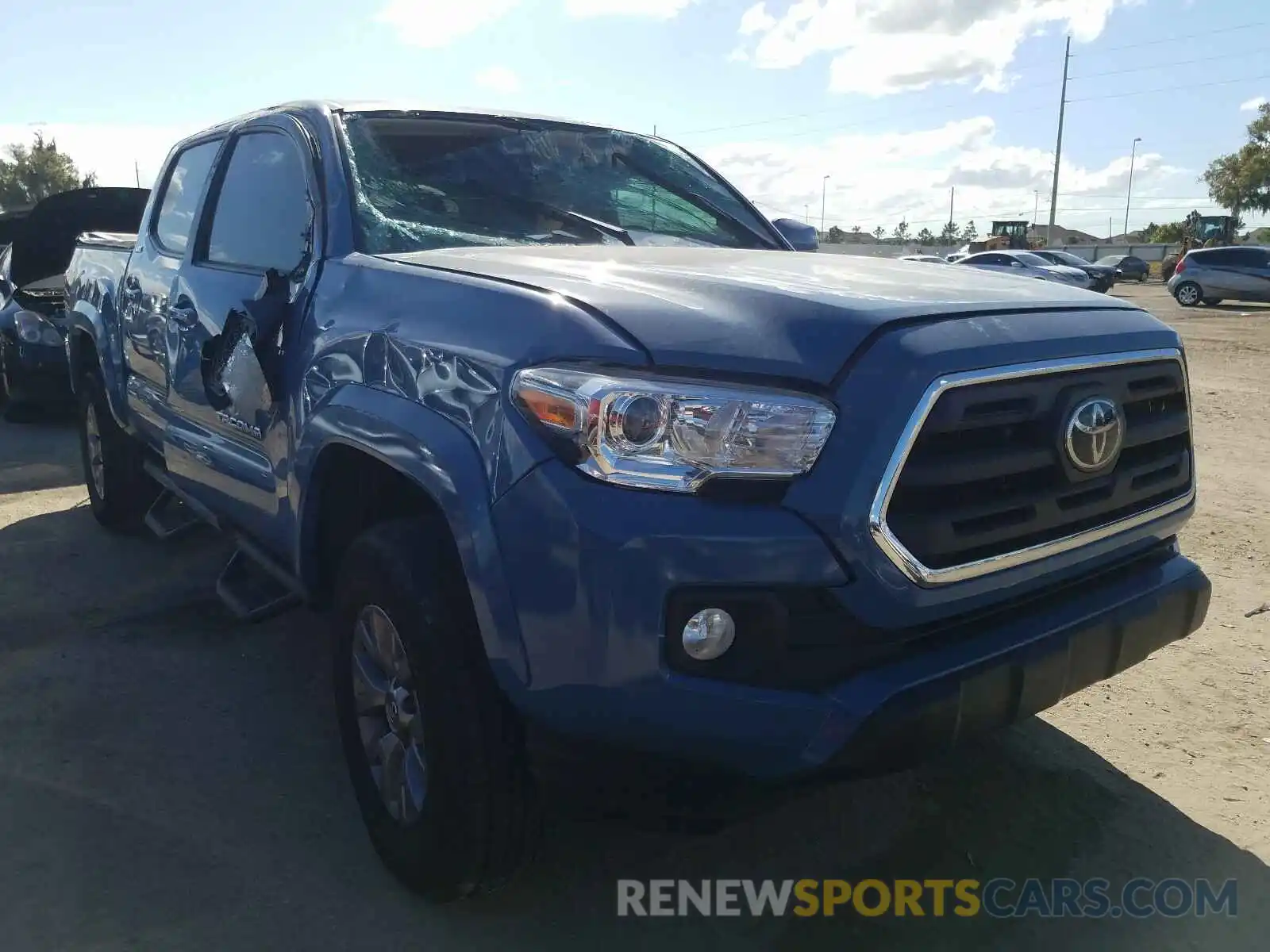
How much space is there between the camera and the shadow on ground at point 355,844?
2459 mm

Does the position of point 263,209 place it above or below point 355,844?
above

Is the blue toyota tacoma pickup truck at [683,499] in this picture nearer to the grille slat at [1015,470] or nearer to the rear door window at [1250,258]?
the grille slat at [1015,470]

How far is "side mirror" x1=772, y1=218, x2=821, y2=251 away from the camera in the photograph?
13.8ft

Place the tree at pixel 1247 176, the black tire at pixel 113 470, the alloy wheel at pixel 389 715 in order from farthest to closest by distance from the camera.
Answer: the tree at pixel 1247 176 < the black tire at pixel 113 470 < the alloy wheel at pixel 389 715

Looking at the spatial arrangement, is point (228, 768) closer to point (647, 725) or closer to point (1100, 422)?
point (647, 725)

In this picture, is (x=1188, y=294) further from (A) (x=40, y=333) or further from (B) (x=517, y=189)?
(B) (x=517, y=189)

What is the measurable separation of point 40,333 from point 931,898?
819 cm

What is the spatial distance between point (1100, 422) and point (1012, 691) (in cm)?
61

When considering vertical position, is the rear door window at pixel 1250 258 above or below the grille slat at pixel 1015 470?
above

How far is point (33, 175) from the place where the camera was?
64.1m

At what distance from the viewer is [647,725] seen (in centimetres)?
196

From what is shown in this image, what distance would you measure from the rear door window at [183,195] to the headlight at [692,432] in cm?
285

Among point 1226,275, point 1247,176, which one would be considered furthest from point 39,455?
point 1247,176

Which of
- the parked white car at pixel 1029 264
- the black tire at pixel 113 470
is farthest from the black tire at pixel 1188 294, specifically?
the black tire at pixel 113 470
